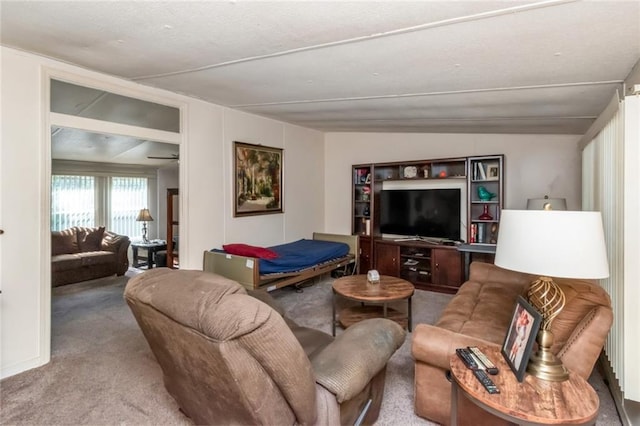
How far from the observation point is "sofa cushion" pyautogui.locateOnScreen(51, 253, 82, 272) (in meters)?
4.86

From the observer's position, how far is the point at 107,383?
2.35 m

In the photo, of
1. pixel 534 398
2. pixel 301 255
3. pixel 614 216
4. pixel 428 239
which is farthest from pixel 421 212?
pixel 534 398

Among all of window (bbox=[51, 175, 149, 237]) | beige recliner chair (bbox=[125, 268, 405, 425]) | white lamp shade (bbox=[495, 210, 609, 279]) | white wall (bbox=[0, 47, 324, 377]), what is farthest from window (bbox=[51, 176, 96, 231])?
white lamp shade (bbox=[495, 210, 609, 279])

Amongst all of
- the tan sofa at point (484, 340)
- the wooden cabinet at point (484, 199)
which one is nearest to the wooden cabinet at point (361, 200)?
the wooden cabinet at point (484, 199)

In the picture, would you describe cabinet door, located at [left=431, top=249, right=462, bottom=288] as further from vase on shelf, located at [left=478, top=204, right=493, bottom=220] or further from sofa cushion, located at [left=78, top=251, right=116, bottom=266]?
sofa cushion, located at [left=78, top=251, right=116, bottom=266]

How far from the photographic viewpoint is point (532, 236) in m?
1.44

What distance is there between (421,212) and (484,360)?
3603 mm

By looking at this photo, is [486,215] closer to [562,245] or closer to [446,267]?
[446,267]

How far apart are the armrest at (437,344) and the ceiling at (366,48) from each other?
1591 millimetres

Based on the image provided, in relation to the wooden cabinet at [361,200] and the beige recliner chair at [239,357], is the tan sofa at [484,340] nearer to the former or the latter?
the beige recliner chair at [239,357]

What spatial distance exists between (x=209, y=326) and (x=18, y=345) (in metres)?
2.35

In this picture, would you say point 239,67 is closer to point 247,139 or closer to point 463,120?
point 247,139

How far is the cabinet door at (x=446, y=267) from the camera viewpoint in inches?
178

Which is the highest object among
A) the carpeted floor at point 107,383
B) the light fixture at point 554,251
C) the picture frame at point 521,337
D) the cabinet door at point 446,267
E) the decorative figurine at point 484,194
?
the decorative figurine at point 484,194
